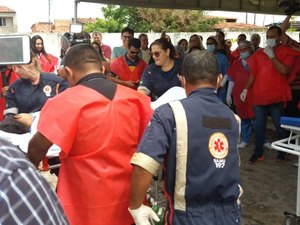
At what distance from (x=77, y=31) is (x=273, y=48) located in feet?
9.94

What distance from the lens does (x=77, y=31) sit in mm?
5977

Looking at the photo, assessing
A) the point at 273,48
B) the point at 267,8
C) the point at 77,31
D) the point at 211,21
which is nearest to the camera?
the point at 273,48

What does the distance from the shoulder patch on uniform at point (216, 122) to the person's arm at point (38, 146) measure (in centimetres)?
73

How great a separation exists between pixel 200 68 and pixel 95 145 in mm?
634

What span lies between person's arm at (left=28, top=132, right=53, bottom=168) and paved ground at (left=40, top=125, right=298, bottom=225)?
2.36m

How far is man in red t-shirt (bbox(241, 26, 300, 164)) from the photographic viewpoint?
14.9ft

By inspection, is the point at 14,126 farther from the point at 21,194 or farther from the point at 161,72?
the point at 21,194

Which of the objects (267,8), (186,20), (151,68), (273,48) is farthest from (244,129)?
(186,20)

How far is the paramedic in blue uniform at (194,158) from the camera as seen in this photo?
1726 mm

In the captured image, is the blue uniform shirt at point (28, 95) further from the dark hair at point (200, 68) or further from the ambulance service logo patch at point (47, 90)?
the dark hair at point (200, 68)

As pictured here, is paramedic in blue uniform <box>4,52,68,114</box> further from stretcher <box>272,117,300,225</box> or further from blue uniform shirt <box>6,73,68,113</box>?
stretcher <box>272,117,300,225</box>

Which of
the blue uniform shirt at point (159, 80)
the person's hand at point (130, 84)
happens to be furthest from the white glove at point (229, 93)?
the blue uniform shirt at point (159, 80)

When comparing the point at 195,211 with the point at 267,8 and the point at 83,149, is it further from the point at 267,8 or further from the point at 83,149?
the point at 267,8

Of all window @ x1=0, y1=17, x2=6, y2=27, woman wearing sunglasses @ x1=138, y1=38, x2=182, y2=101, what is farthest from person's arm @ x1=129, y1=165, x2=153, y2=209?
window @ x1=0, y1=17, x2=6, y2=27
